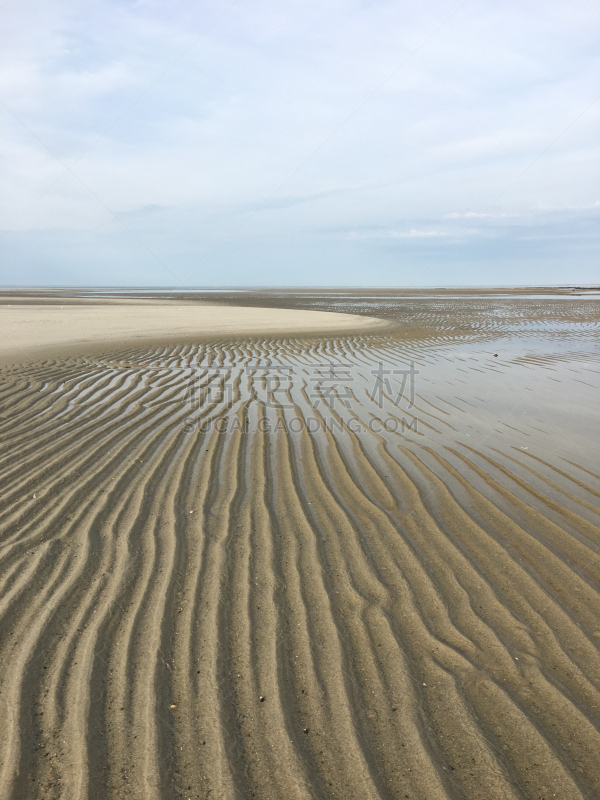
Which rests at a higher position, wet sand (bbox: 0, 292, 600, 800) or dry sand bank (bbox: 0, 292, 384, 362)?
dry sand bank (bbox: 0, 292, 384, 362)

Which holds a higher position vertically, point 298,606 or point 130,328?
point 130,328

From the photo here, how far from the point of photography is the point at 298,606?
3.31 metres

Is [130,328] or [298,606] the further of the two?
[130,328]

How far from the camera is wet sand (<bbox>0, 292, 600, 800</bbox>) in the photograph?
227cm

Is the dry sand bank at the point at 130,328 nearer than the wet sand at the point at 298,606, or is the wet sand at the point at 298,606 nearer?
the wet sand at the point at 298,606

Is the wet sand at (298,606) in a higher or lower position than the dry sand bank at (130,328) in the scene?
lower

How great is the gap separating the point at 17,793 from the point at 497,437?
241 inches

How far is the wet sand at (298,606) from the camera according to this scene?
89.2 inches

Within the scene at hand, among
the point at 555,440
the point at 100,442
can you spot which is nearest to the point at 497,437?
the point at 555,440

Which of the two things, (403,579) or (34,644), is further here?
(403,579)

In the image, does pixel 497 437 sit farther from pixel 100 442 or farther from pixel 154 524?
pixel 100 442

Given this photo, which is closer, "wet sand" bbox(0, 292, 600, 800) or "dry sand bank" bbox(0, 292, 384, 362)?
"wet sand" bbox(0, 292, 600, 800)

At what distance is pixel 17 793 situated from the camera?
2094mm

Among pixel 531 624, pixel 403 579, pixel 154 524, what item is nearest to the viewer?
pixel 531 624
